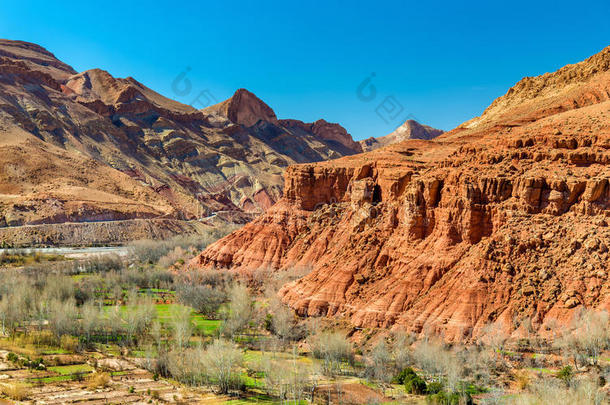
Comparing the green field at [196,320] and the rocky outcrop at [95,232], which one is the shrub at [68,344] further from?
the rocky outcrop at [95,232]

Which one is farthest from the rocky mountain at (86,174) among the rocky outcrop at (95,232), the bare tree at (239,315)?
the bare tree at (239,315)

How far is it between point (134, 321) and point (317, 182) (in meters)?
33.8

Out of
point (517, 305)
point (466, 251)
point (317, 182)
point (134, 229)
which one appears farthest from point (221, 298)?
point (134, 229)

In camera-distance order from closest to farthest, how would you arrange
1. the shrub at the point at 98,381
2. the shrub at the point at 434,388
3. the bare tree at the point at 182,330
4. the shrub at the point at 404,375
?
the shrub at the point at 434,388
the shrub at the point at 404,375
the shrub at the point at 98,381
the bare tree at the point at 182,330

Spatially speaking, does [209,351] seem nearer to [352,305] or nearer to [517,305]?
[352,305]

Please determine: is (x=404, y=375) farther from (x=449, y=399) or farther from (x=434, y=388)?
(x=449, y=399)

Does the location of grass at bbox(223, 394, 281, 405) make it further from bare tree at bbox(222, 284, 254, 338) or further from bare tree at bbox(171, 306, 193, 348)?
bare tree at bbox(222, 284, 254, 338)

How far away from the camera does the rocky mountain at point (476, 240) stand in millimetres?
42094

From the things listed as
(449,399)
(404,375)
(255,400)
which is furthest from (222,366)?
(449,399)

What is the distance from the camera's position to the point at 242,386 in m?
41.1

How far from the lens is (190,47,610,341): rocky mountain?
42094 mm

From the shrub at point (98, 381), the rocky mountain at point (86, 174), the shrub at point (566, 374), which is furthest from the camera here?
the rocky mountain at point (86, 174)

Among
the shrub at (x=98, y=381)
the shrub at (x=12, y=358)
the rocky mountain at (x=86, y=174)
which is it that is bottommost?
the shrub at (x=98, y=381)

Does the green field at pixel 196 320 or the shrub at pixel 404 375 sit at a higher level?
the green field at pixel 196 320
